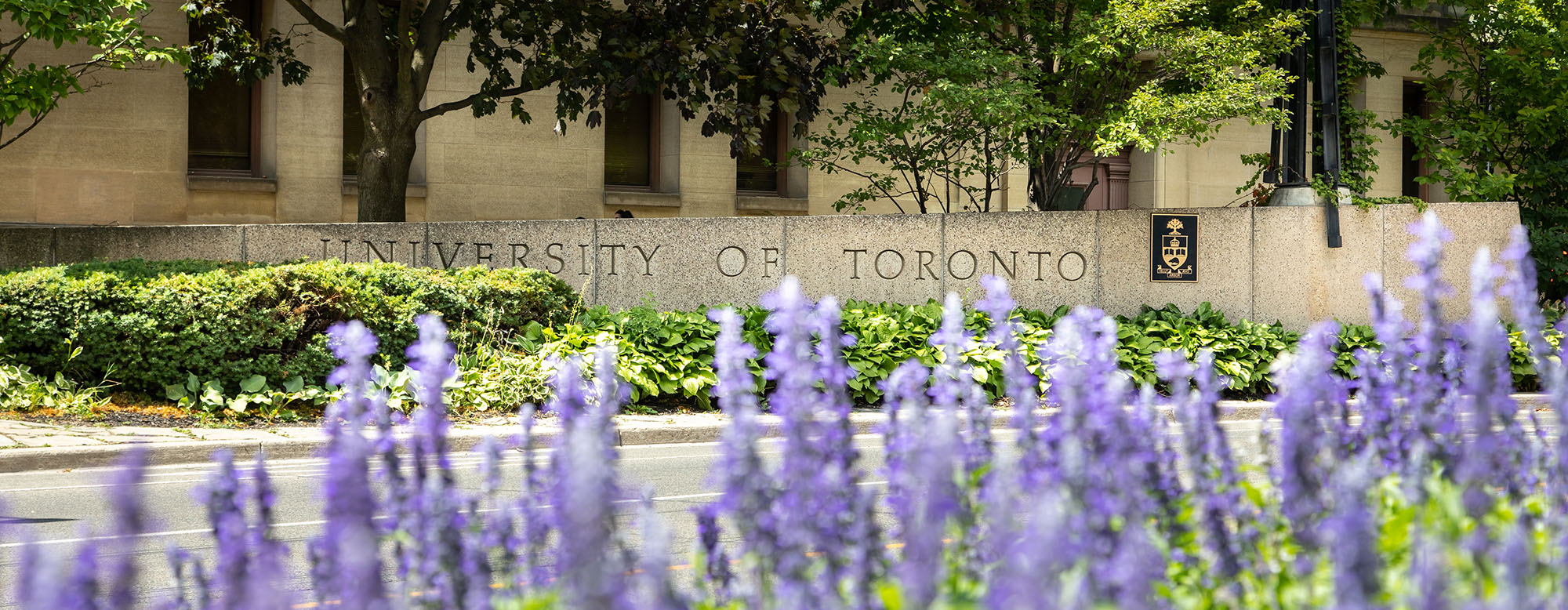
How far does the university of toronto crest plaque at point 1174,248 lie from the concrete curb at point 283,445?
324 cm

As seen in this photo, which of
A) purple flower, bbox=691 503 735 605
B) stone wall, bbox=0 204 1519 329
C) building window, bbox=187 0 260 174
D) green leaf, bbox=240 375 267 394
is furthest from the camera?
building window, bbox=187 0 260 174

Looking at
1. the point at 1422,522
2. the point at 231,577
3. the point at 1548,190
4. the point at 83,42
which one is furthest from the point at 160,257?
the point at 1548,190

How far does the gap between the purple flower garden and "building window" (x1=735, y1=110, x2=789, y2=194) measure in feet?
66.7

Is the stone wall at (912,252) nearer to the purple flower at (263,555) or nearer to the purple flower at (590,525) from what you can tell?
the purple flower at (263,555)

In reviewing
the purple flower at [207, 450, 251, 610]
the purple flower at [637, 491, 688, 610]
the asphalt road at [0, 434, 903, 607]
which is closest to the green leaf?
the asphalt road at [0, 434, 903, 607]

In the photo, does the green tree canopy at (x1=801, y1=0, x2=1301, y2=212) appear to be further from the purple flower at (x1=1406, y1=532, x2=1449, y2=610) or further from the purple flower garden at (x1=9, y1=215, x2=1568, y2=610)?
the purple flower at (x1=1406, y1=532, x2=1449, y2=610)

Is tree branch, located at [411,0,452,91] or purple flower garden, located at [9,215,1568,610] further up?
tree branch, located at [411,0,452,91]

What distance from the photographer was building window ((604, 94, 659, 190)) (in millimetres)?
23219

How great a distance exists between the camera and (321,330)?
Result: 1241 centimetres

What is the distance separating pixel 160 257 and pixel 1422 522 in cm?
1705

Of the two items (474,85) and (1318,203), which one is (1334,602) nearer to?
(1318,203)

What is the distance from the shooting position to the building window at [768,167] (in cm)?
2377

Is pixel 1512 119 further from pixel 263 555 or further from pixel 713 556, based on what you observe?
pixel 263 555

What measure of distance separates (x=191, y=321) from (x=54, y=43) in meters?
5.84
